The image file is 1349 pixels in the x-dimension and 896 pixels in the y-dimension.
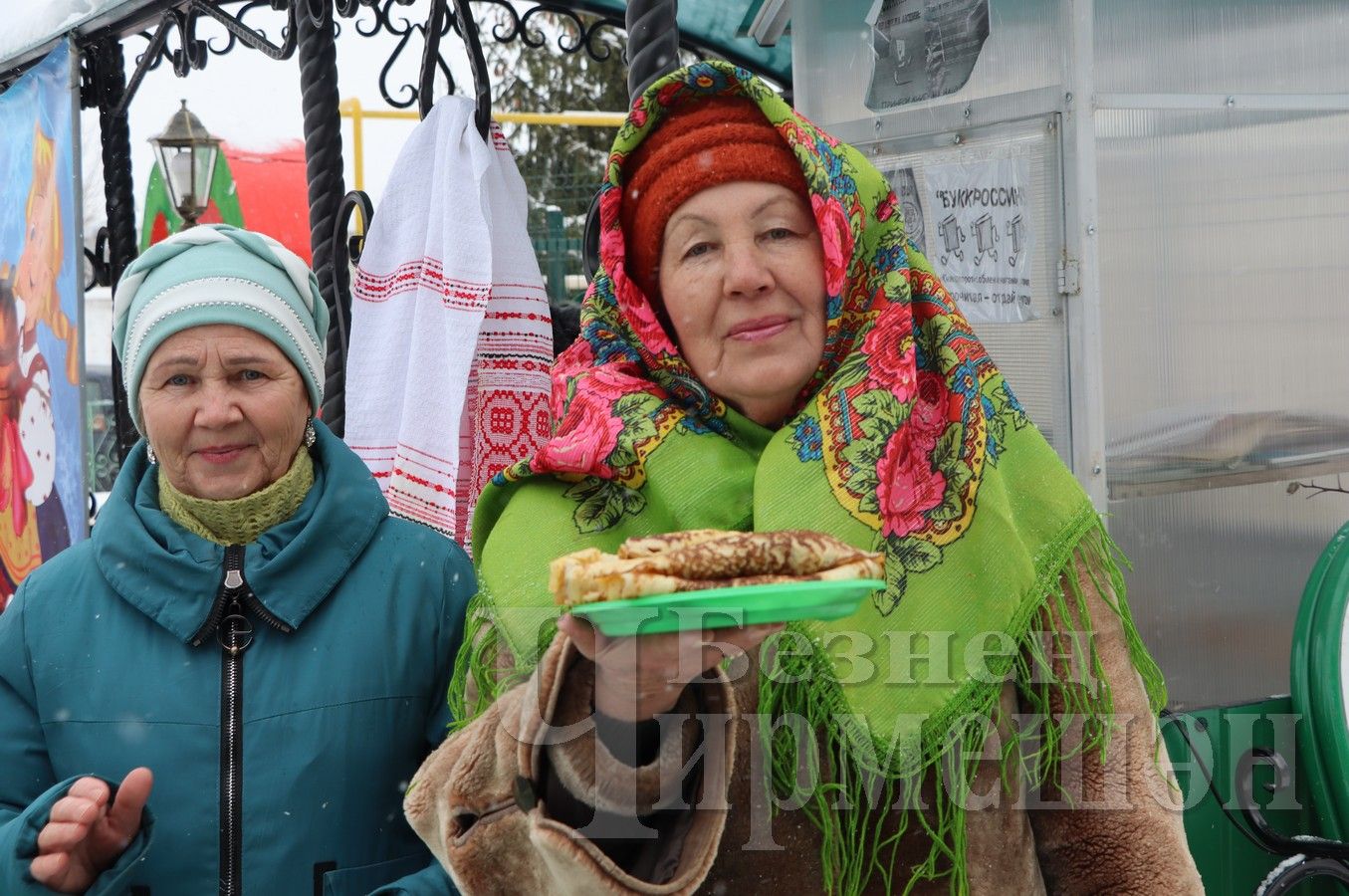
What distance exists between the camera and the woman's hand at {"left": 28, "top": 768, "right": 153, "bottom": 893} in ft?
5.69

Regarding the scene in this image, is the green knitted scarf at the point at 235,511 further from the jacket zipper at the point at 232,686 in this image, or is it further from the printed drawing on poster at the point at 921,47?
the printed drawing on poster at the point at 921,47

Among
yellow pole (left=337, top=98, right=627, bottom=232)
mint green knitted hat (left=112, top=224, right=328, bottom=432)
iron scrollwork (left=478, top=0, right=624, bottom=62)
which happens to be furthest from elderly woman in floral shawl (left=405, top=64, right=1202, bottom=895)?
yellow pole (left=337, top=98, right=627, bottom=232)

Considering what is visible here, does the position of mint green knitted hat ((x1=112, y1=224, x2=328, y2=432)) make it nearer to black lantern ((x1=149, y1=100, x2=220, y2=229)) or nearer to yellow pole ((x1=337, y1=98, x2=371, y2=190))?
black lantern ((x1=149, y1=100, x2=220, y2=229))

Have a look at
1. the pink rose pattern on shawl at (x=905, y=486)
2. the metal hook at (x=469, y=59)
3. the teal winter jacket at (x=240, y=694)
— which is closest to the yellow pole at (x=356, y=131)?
the metal hook at (x=469, y=59)

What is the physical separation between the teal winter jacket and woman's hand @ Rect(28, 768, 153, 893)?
0.07 m

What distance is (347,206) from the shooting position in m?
3.62

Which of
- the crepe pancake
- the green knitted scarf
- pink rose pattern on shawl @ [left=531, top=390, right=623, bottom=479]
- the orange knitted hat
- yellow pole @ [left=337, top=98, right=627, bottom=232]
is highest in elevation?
yellow pole @ [left=337, top=98, right=627, bottom=232]

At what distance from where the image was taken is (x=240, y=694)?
192cm

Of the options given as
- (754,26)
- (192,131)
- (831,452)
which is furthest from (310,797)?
(192,131)

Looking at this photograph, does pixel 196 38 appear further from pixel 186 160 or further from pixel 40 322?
pixel 186 160

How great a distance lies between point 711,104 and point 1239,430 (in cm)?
213

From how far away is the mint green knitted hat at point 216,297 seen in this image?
6.70 feet

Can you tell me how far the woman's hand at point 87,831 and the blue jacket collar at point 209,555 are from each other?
26 centimetres

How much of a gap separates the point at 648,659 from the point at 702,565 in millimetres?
108
